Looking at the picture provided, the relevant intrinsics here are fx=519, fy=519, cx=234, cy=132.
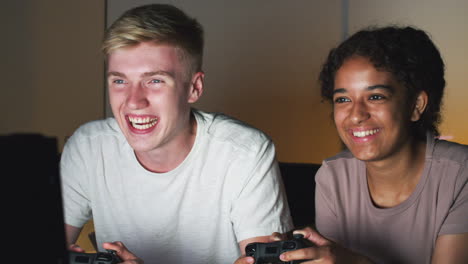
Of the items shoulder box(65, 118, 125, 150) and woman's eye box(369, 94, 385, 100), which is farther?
shoulder box(65, 118, 125, 150)

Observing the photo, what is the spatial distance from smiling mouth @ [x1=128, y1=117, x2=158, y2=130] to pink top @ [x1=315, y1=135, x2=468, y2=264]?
562 mm

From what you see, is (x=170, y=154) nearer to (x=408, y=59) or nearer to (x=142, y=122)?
(x=142, y=122)

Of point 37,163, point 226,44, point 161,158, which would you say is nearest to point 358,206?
point 161,158

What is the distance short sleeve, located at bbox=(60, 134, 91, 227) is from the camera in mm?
1639

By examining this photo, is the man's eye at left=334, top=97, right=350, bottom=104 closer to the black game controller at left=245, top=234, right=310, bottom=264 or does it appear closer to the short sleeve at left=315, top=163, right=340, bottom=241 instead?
the short sleeve at left=315, top=163, right=340, bottom=241

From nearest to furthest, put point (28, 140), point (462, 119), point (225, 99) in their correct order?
point (28, 140), point (462, 119), point (225, 99)

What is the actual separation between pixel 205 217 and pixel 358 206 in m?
0.48

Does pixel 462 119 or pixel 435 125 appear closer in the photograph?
pixel 435 125

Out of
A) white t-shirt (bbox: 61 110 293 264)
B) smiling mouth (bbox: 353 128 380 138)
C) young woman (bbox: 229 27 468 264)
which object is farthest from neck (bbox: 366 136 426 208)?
white t-shirt (bbox: 61 110 293 264)

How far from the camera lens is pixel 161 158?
1.60 metres

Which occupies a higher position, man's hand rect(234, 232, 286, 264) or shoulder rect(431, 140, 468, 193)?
shoulder rect(431, 140, 468, 193)

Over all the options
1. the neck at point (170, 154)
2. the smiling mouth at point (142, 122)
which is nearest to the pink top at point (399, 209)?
the neck at point (170, 154)

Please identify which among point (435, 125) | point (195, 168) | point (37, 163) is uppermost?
point (37, 163)

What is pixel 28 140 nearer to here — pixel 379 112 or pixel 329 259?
pixel 329 259
